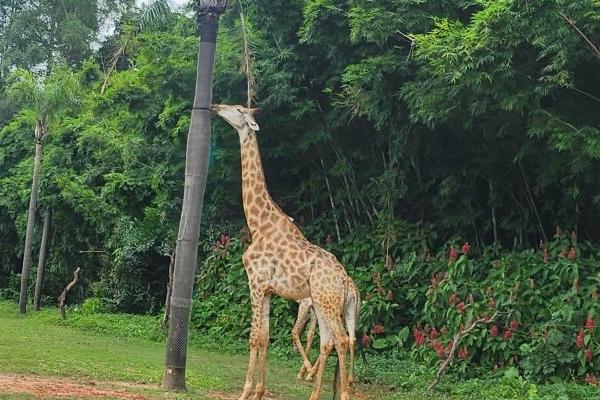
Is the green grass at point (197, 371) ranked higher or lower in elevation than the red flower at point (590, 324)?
lower

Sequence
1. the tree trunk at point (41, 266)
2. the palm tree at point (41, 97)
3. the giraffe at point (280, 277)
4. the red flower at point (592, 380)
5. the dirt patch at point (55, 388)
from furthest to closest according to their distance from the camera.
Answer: the tree trunk at point (41, 266) < the palm tree at point (41, 97) < the red flower at point (592, 380) < the giraffe at point (280, 277) < the dirt patch at point (55, 388)

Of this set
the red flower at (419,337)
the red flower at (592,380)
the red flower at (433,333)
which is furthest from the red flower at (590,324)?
the red flower at (419,337)

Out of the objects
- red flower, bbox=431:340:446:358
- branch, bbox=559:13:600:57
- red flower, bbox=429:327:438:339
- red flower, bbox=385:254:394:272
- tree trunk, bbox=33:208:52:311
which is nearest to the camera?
branch, bbox=559:13:600:57

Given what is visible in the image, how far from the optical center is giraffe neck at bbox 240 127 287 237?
8.17 meters

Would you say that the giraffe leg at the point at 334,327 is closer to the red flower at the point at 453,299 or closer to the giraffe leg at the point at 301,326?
the giraffe leg at the point at 301,326

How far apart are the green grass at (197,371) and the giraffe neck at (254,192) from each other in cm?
192

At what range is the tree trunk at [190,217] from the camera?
7.57m

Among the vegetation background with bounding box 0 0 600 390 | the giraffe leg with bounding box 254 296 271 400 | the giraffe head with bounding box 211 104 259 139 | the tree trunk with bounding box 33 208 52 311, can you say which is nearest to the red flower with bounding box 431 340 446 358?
the vegetation background with bounding box 0 0 600 390

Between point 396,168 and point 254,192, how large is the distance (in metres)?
5.37

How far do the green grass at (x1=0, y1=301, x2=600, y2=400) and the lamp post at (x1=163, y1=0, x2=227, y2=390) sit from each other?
1.31 feet

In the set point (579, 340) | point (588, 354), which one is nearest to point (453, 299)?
point (579, 340)

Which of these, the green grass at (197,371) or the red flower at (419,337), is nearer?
the green grass at (197,371)

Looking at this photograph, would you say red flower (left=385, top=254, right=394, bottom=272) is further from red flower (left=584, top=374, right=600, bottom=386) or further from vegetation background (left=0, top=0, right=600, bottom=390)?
red flower (left=584, top=374, right=600, bottom=386)

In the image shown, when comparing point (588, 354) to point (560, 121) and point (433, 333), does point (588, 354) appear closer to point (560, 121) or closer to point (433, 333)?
point (433, 333)
